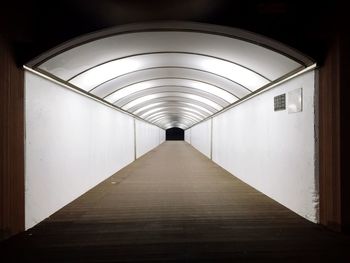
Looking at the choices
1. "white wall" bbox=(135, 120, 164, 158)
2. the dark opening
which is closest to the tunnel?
"white wall" bbox=(135, 120, 164, 158)

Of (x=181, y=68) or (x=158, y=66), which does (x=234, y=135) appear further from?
(x=158, y=66)

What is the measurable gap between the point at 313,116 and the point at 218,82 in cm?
393

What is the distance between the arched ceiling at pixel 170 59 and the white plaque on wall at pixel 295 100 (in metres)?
0.45

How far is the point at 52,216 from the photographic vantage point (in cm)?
476

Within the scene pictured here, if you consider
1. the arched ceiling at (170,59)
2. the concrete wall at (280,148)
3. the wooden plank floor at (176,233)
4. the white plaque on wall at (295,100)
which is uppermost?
the arched ceiling at (170,59)

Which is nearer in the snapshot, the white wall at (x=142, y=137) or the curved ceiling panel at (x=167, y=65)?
the curved ceiling panel at (x=167, y=65)

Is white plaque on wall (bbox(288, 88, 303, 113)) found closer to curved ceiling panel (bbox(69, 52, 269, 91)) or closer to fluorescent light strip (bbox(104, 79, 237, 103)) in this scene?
curved ceiling panel (bbox(69, 52, 269, 91))

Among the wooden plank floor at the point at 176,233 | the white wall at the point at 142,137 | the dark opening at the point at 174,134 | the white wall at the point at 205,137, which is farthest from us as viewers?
the dark opening at the point at 174,134

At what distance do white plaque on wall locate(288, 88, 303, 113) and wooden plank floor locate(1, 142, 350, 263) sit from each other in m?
2.18

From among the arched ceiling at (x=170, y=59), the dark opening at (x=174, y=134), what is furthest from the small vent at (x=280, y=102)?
the dark opening at (x=174, y=134)

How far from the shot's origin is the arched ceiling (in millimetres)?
4094

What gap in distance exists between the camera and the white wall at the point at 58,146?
4.19 metres

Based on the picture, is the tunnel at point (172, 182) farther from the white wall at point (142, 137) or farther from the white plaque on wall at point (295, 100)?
the white wall at point (142, 137)

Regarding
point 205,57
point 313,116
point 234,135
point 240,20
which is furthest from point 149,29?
point 234,135
